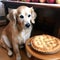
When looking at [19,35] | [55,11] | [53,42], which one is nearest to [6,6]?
Result: [19,35]

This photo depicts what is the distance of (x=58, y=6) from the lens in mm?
1382

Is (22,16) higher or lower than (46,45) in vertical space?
higher

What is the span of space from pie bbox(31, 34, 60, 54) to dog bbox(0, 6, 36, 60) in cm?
31

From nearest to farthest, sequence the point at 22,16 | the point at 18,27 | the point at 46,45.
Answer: the point at 46,45 → the point at 22,16 → the point at 18,27

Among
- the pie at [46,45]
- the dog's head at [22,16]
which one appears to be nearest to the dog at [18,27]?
the dog's head at [22,16]

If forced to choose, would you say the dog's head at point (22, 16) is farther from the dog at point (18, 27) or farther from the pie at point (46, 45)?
the pie at point (46, 45)

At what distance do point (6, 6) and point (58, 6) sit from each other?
965 millimetres

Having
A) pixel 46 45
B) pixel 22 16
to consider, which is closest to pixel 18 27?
pixel 22 16

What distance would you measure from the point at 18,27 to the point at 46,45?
1.85 feet

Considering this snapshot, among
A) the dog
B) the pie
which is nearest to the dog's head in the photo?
the dog

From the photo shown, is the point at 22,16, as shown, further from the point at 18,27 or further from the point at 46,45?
the point at 46,45

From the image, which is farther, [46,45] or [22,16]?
[22,16]

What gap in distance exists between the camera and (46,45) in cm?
104

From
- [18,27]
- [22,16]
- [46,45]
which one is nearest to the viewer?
[46,45]
